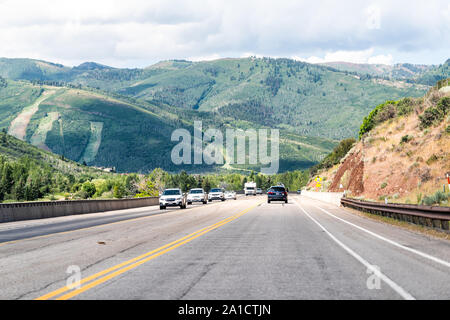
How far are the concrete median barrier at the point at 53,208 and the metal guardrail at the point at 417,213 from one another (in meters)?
18.5

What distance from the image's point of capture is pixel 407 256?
1159 cm

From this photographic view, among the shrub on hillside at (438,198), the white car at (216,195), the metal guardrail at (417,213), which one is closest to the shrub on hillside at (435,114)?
the metal guardrail at (417,213)

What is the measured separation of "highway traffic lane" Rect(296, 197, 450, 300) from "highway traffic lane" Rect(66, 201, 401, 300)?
19.4 inches

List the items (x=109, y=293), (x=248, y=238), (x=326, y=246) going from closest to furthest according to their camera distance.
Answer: (x=109, y=293)
(x=326, y=246)
(x=248, y=238)

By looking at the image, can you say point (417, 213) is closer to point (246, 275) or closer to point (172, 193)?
point (246, 275)

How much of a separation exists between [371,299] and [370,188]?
3789 cm

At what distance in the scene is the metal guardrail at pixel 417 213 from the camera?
56.0 feet

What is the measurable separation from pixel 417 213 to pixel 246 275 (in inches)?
489

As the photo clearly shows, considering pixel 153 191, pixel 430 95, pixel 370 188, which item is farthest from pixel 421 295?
pixel 153 191

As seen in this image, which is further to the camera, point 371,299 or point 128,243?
point 128,243

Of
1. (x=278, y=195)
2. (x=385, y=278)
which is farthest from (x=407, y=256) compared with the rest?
(x=278, y=195)

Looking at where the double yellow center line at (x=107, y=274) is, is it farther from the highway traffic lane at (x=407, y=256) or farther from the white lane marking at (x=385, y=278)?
the highway traffic lane at (x=407, y=256)

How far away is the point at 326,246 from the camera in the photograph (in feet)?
44.8

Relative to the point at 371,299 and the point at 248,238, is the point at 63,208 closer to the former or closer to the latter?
the point at 248,238
